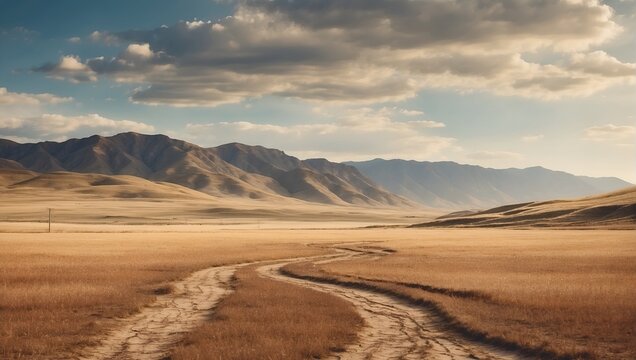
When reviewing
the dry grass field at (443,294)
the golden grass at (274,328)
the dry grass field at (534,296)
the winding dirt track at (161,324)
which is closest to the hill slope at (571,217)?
the dry grass field at (534,296)

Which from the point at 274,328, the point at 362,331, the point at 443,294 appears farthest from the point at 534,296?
the point at 274,328

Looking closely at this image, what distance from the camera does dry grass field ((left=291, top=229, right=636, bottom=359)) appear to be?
60.6ft

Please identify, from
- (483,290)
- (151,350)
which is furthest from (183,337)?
(483,290)

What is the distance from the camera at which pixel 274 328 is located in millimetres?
20562

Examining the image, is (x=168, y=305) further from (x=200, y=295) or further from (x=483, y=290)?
(x=483, y=290)

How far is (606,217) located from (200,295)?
5506 inches

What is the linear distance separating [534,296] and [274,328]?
524 inches

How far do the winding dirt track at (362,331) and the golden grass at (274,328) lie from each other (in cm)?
67

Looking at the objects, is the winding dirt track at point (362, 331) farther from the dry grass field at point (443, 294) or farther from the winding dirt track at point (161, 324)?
the dry grass field at point (443, 294)

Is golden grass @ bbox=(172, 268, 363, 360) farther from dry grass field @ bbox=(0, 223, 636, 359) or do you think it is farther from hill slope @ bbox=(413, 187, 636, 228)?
hill slope @ bbox=(413, 187, 636, 228)

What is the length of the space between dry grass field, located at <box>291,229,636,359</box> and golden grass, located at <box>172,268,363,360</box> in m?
4.58

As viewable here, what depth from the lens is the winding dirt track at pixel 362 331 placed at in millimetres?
17547

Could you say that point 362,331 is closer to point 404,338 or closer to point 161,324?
point 404,338

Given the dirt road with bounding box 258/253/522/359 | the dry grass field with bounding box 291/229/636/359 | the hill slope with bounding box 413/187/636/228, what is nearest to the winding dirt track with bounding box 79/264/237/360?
the dirt road with bounding box 258/253/522/359
